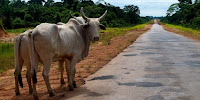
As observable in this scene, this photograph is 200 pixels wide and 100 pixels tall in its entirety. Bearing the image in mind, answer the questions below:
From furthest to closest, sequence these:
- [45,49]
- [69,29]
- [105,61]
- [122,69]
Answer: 1. [105,61]
2. [122,69]
3. [69,29]
4. [45,49]

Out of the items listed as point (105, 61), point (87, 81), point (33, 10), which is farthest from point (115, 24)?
point (87, 81)

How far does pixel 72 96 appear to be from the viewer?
563 cm

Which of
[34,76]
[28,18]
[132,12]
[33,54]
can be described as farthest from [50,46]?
[132,12]

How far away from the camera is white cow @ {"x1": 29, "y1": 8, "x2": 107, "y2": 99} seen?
534cm

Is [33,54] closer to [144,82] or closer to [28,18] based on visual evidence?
[144,82]

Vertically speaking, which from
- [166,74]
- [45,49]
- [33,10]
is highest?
[33,10]

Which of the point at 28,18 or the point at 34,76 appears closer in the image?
the point at 34,76

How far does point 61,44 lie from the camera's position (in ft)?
19.4

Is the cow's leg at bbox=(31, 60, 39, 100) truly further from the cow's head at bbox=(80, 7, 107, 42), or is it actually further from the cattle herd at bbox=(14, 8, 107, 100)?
the cow's head at bbox=(80, 7, 107, 42)

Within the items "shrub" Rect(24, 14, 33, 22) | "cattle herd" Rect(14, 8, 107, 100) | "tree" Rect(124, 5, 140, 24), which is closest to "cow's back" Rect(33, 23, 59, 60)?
"cattle herd" Rect(14, 8, 107, 100)

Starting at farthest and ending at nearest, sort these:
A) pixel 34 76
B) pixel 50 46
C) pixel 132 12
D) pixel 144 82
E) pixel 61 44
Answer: pixel 132 12
pixel 144 82
pixel 61 44
pixel 50 46
pixel 34 76

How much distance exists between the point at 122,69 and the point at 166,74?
1591 millimetres

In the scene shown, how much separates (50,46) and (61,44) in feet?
1.62

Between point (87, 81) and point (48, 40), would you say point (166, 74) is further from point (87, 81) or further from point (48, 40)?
point (48, 40)
